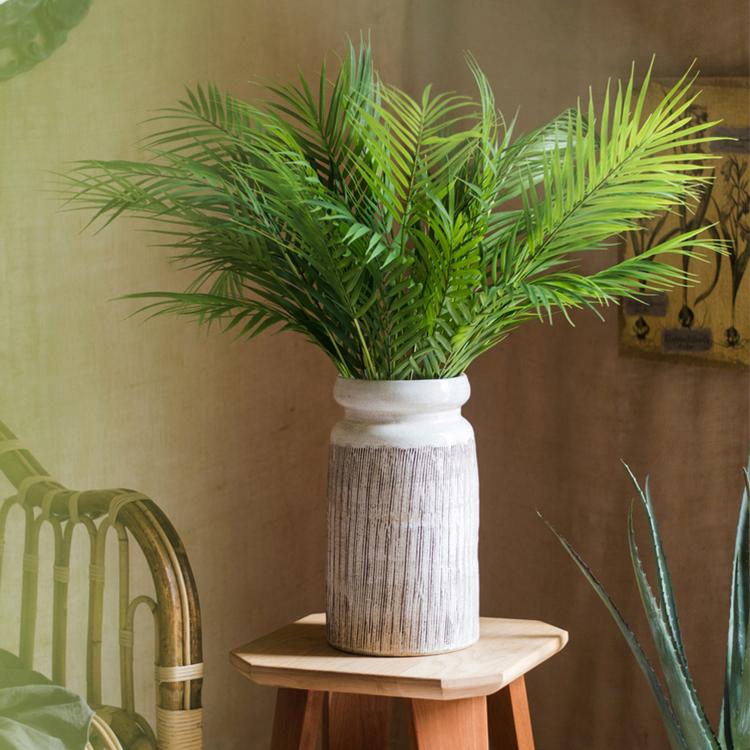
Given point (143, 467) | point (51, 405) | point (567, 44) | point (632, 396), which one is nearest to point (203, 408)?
point (143, 467)

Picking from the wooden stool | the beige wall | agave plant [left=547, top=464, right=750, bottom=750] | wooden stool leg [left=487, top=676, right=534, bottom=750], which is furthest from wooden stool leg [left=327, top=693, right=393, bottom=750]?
the beige wall

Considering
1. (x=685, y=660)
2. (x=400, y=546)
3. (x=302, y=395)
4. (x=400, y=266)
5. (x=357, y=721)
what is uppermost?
(x=400, y=266)

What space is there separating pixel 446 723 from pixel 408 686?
8cm

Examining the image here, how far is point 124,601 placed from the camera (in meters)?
1.49

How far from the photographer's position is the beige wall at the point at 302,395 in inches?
66.4

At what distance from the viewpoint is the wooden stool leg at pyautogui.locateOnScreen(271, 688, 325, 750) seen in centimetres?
148

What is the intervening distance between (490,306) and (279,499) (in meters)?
0.91

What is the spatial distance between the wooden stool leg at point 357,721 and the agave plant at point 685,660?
376mm

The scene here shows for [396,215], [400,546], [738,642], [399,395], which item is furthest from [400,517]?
[738,642]

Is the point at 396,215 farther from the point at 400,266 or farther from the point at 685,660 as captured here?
the point at 685,660

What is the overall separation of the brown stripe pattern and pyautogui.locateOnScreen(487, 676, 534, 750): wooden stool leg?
0.13 metres

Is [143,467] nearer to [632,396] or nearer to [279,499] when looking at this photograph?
[279,499]

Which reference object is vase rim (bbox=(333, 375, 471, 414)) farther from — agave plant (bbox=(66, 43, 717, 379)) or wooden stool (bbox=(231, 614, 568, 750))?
wooden stool (bbox=(231, 614, 568, 750))

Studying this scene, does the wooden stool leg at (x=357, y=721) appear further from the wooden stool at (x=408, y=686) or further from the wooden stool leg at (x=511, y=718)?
the wooden stool leg at (x=511, y=718)
